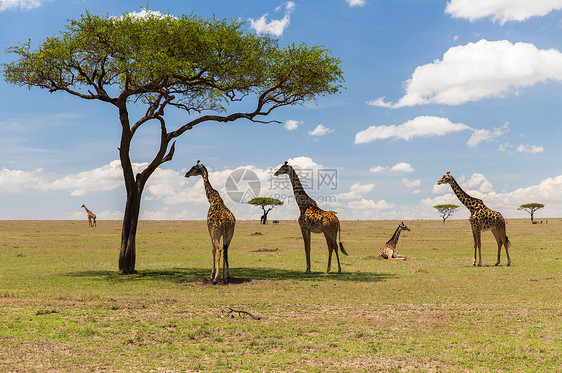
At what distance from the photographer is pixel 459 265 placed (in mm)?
22297

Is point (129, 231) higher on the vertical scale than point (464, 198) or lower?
lower

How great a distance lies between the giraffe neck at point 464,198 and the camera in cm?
2323

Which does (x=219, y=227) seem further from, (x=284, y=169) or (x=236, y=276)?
(x=284, y=169)

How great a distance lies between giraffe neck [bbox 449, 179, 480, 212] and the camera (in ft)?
76.2

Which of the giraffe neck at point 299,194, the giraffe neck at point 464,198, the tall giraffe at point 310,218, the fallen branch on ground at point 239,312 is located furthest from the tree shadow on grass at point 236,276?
the giraffe neck at point 464,198

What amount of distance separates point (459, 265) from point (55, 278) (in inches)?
692

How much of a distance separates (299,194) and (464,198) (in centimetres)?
919

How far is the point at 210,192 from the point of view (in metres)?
17.9

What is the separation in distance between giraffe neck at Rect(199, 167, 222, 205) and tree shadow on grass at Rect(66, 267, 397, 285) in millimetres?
2878

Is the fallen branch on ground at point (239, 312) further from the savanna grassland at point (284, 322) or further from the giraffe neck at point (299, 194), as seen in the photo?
the giraffe neck at point (299, 194)

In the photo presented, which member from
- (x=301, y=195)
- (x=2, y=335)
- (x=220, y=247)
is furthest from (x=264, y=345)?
(x=301, y=195)

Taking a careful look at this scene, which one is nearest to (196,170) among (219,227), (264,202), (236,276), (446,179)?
(219,227)

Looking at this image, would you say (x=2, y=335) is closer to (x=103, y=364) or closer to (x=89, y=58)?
(x=103, y=364)

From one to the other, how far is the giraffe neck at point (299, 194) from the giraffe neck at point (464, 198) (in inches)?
335
